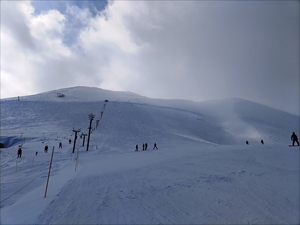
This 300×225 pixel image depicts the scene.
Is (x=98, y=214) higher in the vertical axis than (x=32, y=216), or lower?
higher

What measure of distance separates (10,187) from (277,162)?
19.2 meters

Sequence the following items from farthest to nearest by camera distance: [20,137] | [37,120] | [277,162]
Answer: [37,120] → [20,137] → [277,162]

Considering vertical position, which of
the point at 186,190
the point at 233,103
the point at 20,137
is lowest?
the point at 20,137

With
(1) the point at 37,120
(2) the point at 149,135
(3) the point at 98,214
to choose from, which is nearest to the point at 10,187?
(3) the point at 98,214

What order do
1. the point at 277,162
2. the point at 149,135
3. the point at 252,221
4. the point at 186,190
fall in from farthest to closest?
the point at 149,135
the point at 277,162
the point at 186,190
the point at 252,221

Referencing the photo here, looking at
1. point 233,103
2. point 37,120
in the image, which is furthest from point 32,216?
point 233,103

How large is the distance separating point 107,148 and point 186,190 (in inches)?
980

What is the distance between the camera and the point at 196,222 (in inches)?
258

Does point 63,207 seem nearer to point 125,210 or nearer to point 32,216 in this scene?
point 32,216

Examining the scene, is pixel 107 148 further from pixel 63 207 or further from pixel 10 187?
pixel 63 207

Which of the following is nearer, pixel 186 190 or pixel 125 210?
pixel 125 210

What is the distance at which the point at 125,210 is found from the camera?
7555 mm

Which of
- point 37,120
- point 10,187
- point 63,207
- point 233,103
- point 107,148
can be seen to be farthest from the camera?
point 233,103

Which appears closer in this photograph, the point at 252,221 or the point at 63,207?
the point at 252,221
